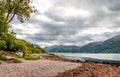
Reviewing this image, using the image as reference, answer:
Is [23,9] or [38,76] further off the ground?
[23,9]

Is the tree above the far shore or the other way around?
above

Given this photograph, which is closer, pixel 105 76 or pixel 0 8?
pixel 105 76

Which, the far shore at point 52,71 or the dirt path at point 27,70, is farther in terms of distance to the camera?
the dirt path at point 27,70

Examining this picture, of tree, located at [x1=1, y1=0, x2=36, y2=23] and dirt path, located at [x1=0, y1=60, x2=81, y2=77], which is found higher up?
tree, located at [x1=1, y1=0, x2=36, y2=23]

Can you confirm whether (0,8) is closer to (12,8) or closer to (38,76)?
(12,8)

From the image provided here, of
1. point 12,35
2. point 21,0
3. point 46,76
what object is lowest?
point 46,76

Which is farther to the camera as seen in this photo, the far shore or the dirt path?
the dirt path

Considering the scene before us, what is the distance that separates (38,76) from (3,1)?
28.0 m

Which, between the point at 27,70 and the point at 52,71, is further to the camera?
the point at 52,71

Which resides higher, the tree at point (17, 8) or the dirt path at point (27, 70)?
→ the tree at point (17, 8)

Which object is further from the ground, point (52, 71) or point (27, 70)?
point (27, 70)

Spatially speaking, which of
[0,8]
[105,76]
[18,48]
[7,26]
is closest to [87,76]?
[105,76]

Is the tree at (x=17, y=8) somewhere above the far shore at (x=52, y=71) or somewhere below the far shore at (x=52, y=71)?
above

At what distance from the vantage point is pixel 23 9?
56500mm
